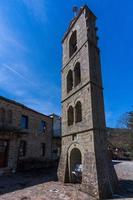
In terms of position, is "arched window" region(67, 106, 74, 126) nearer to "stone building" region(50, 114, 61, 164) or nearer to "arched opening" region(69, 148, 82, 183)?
"arched opening" region(69, 148, 82, 183)

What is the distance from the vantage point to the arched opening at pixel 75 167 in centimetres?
1170

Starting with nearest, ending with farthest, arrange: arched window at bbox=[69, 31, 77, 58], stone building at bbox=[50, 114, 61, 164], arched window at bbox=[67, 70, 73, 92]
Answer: arched window at bbox=[67, 70, 73, 92], arched window at bbox=[69, 31, 77, 58], stone building at bbox=[50, 114, 61, 164]

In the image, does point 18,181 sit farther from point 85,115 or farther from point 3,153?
point 85,115

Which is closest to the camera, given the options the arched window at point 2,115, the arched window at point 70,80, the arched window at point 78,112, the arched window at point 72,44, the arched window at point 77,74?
the arched window at point 78,112

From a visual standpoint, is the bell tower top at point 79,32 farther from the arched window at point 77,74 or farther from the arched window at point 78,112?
the arched window at point 78,112

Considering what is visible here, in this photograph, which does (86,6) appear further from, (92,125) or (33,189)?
(33,189)

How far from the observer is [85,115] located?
11.3 metres

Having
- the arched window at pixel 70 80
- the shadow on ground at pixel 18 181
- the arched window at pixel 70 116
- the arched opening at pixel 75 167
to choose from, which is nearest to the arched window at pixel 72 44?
the arched window at pixel 70 80

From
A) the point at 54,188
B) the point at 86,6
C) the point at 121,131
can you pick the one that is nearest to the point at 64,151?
the point at 54,188

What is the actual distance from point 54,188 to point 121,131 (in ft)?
80.0

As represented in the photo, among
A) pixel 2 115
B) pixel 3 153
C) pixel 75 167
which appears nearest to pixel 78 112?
pixel 75 167

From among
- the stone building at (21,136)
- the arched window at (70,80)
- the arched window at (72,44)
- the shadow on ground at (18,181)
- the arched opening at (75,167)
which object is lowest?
the shadow on ground at (18,181)

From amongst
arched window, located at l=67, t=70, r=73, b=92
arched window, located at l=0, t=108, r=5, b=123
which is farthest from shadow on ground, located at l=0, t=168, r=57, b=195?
arched window, located at l=67, t=70, r=73, b=92

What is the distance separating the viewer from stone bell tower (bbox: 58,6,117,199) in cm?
945
